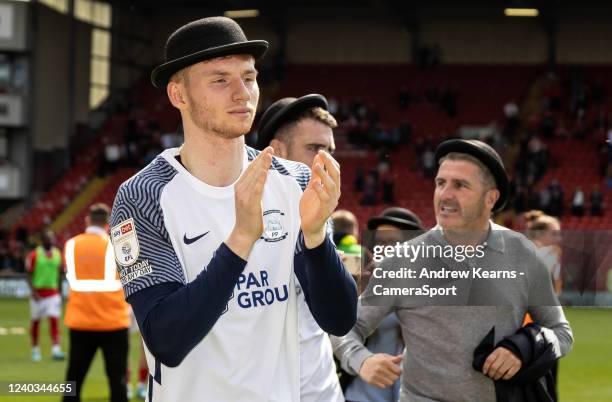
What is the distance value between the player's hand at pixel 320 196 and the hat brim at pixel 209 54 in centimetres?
45

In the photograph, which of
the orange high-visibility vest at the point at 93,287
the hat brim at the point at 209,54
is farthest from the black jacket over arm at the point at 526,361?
the orange high-visibility vest at the point at 93,287

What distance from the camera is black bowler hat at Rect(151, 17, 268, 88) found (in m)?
3.21

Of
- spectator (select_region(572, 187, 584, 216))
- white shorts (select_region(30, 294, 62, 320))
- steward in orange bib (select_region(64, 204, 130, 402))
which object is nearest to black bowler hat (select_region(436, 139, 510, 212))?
steward in orange bib (select_region(64, 204, 130, 402))

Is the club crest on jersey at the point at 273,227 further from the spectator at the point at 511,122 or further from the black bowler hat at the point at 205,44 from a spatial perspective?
the spectator at the point at 511,122

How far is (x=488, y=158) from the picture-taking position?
14.4ft

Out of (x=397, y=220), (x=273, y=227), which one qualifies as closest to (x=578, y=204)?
(x=397, y=220)

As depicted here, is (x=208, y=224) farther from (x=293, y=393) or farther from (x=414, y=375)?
(x=414, y=375)

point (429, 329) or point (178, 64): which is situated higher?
point (178, 64)

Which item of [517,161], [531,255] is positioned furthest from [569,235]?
[517,161]

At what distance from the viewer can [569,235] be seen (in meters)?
4.05

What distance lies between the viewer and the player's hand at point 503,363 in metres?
4.21

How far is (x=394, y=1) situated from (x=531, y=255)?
37.4m

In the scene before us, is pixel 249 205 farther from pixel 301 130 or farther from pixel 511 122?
pixel 511 122

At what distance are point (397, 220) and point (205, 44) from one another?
289 centimetres
